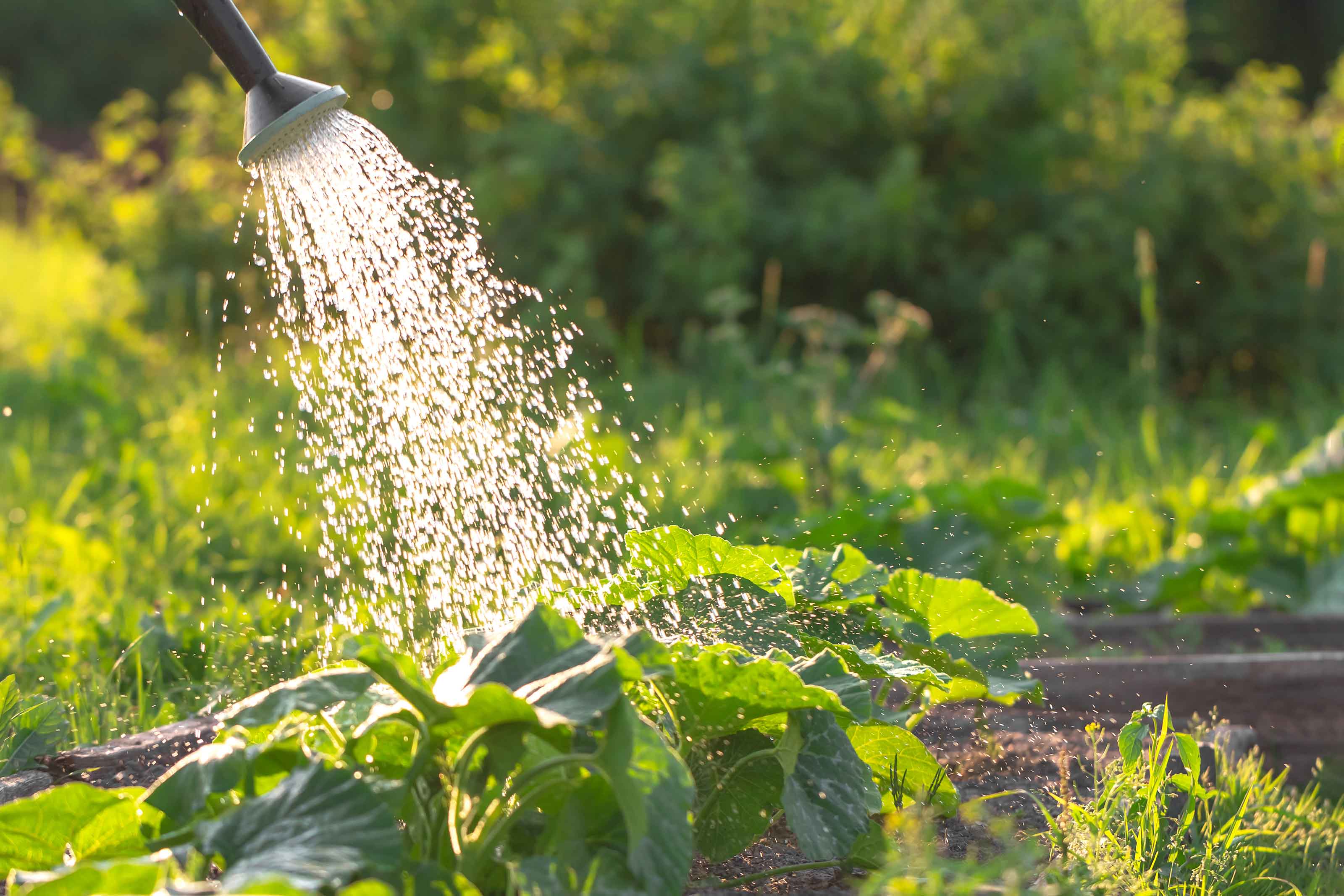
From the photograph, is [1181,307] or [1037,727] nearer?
[1037,727]

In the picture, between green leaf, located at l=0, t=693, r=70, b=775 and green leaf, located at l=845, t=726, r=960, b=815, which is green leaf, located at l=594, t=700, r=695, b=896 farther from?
green leaf, located at l=0, t=693, r=70, b=775

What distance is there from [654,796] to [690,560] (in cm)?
49

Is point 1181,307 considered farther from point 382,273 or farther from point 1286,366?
point 382,273

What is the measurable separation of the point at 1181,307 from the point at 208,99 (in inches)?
193

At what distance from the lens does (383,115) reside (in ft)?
20.6

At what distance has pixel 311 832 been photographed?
123 centimetres

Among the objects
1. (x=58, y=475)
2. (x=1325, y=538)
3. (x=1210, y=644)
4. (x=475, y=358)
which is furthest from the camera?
(x=475, y=358)

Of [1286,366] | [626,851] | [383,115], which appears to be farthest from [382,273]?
[1286,366]

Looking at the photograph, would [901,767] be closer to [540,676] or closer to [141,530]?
[540,676]

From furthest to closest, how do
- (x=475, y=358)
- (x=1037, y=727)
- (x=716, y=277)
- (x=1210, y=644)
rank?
(x=716, y=277) < (x=475, y=358) < (x=1210, y=644) < (x=1037, y=727)

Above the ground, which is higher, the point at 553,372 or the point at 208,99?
the point at 208,99

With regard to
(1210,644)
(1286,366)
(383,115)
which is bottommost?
(1210,644)

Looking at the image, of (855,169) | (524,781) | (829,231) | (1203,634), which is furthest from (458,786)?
(855,169)

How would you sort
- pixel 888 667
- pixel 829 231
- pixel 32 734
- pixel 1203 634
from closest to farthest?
pixel 888 667 < pixel 32 734 < pixel 1203 634 < pixel 829 231
